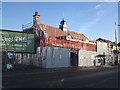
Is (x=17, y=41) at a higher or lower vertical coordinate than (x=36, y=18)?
lower

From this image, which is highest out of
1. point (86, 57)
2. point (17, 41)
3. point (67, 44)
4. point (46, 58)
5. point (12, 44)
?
point (17, 41)

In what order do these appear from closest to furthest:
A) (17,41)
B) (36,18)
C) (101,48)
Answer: (17,41)
(36,18)
(101,48)

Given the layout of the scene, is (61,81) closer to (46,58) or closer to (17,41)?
(17,41)

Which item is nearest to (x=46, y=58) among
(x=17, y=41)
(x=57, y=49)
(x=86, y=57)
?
(x=57, y=49)

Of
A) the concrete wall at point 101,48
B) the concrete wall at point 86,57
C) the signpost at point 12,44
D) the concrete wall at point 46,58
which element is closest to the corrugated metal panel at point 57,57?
the concrete wall at point 46,58

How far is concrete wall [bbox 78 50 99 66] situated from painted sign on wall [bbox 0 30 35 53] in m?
16.1

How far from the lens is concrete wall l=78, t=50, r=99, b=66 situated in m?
60.8

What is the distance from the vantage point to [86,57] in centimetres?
6369

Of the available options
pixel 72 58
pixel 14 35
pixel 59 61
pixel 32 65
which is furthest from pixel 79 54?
pixel 14 35

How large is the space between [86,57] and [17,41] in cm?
2327

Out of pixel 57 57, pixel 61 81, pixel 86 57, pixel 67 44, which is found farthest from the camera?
pixel 86 57

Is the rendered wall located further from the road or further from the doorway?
the road

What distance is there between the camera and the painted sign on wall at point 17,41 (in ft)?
140

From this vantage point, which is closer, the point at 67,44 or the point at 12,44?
the point at 12,44
